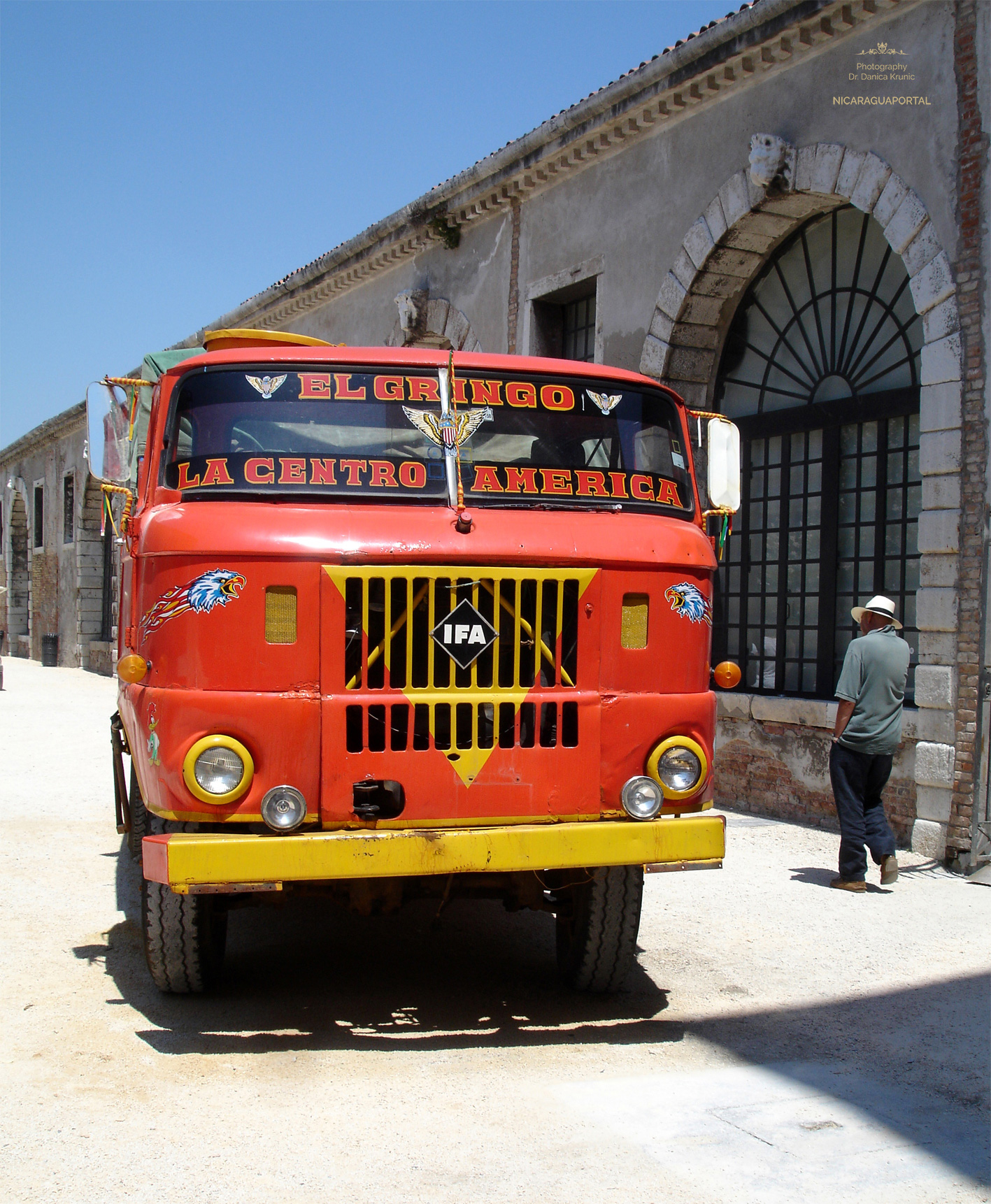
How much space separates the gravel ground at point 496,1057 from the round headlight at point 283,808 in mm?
854

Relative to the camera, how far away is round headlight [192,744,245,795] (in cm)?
404

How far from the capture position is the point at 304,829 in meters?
4.14

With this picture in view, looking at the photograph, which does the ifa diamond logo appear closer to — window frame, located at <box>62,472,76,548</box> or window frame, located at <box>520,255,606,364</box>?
window frame, located at <box>520,255,606,364</box>

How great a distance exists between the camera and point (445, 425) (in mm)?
4723

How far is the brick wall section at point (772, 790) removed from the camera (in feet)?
30.0

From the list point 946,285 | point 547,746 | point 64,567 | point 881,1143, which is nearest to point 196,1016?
point 547,746

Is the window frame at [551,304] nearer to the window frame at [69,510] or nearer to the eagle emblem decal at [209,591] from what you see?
the eagle emblem decal at [209,591]

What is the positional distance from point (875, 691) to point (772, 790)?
2824 mm

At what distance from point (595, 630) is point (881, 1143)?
1.93m

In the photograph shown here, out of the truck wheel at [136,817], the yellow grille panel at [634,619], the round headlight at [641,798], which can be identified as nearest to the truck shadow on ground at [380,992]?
the truck wheel at [136,817]

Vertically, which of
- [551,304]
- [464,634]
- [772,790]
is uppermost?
[551,304]

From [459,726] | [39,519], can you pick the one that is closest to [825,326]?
[459,726]

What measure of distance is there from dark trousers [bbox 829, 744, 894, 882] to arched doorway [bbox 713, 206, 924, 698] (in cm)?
190

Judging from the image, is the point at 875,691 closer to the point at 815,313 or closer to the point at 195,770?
the point at 815,313
